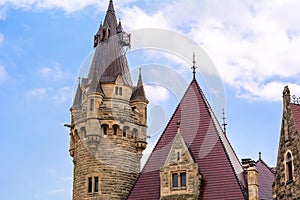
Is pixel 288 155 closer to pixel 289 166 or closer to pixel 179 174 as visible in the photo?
pixel 289 166

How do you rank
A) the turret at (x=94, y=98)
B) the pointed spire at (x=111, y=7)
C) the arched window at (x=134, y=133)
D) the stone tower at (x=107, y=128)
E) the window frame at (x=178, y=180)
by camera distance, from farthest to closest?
the pointed spire at (x=111, y=7) → the arched window at (x=134, y=133) → the turret at (x=94, y=98) → the stone tower at (x=107, y=128) → the window frame at (x=178, y=180)

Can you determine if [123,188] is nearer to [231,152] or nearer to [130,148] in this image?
[130,148]

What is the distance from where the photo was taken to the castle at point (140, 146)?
83.5 ft

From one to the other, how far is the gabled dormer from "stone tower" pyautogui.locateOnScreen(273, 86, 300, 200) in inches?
161

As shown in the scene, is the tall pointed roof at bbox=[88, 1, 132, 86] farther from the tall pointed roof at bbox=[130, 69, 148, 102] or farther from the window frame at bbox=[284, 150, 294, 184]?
the window frame at bbox=[284, 150, 294, 184]

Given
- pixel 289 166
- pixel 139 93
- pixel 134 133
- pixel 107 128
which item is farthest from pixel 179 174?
pixel 139 93

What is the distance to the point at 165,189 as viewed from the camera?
2586 cm

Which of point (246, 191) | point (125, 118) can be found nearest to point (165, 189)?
point (246, 191)

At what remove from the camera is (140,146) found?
2998cm

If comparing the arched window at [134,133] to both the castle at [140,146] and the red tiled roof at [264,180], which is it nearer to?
the castle at [140,146]

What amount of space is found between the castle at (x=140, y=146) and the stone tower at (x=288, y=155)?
1.5 inches

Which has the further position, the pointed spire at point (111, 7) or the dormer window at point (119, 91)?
the pointed spire at point (111, 7)

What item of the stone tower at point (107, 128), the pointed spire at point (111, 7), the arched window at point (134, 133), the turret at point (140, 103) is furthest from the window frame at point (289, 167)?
the pointed spire at point (111, 7)

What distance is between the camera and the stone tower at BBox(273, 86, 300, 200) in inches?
839
